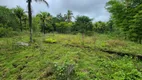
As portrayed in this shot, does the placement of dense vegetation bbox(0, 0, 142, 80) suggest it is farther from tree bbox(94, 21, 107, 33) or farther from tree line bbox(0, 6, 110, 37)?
tree bbox(94, 21, 107, 33)

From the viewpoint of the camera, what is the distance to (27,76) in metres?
8.91

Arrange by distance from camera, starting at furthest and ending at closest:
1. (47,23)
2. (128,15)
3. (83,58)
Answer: (47,23) → (128,15) → (83,58)

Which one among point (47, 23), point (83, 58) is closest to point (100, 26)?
point (47, 23)

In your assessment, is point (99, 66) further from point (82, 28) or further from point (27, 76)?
point (82, 28)

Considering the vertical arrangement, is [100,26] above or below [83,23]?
below

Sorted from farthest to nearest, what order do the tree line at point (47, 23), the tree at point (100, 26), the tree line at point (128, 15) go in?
the tree at point (100, 26)
the tree line at point (47, 23)
the tree line at point (128, 15)

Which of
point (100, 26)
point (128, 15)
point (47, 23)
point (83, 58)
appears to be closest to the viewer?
point (83, 58)

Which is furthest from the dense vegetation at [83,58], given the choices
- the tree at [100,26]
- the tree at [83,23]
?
the tree at [100,26]

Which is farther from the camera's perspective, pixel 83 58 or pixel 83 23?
pixel 83 23

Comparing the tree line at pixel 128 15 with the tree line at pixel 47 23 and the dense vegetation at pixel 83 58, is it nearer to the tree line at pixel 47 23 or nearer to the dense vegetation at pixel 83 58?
the dense vegetation at pixel 83 58

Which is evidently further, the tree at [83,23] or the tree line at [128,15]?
the tree at [83,23]

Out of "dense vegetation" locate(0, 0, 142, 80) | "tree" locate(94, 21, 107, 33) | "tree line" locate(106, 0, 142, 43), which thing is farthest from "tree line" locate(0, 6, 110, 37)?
"tree line" locate(106, 0, 142, 43)

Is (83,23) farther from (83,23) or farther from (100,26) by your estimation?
(100,26)

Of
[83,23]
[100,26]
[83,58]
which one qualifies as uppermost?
[83,23]
